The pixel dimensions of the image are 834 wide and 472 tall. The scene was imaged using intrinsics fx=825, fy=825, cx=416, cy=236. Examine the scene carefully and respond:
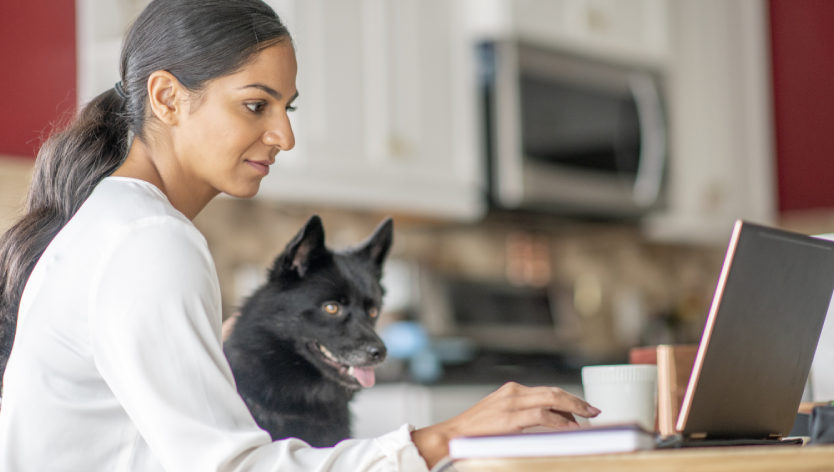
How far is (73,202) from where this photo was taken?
1.08 m

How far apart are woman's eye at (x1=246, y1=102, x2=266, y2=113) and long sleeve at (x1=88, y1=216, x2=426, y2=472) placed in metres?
0.26

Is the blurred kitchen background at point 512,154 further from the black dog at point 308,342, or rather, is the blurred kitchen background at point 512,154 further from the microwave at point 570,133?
the black dog at point 308,342

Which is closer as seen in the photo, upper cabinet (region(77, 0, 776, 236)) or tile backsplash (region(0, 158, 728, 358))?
upper cabinet (region(77, 0, 776, 236))

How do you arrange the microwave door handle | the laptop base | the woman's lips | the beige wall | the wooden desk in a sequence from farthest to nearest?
the microwave door handle
the beige wall
the woman's lips
the laptop base
the wooden desk

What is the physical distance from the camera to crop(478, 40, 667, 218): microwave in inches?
127

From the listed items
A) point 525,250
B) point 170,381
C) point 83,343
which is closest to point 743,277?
point 170,381

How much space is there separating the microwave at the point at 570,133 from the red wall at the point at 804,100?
3.75 ft

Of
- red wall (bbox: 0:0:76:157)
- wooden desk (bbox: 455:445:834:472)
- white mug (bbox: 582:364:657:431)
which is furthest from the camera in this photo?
red wall (bbox: 0:0:76:157)

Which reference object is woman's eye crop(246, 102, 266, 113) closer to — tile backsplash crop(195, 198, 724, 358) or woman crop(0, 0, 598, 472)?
woman crop(0, 0, 598, 472)

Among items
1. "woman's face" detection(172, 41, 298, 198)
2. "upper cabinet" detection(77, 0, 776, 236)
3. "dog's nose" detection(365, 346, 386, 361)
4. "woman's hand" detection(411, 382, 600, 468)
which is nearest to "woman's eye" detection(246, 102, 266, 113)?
"woman's face" detection(172, 41, 298, 198)

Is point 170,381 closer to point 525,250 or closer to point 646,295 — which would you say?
point 525,250

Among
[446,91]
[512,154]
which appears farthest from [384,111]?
[512,154]

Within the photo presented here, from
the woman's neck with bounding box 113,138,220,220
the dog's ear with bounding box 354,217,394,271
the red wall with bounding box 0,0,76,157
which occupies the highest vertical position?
the red wall with bounding box 0,0,76,157

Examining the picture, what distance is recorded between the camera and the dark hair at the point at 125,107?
1018mm
